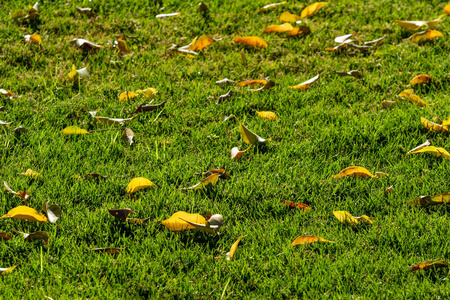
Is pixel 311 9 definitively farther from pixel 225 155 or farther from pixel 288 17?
pixel 225 155

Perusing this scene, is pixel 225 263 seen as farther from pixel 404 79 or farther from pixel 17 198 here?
pixel 404 79

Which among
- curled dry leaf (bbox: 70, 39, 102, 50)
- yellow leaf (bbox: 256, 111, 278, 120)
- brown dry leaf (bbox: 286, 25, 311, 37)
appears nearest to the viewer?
yellow leaf (bbox: 256, 111, 278, 120)

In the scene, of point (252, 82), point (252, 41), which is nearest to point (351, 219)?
point (252, 82)

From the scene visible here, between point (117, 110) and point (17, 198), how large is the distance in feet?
3.46

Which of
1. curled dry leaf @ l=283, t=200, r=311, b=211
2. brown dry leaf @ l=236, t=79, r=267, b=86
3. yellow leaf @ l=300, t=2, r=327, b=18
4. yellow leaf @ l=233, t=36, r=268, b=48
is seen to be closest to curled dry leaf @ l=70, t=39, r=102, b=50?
yellow leaf @ l=233, t=36, r=268, b=48

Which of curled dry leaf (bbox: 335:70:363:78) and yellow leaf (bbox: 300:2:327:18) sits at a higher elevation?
yellow leaf (bbox: 300:2:327:18)

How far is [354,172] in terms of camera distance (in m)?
3.04

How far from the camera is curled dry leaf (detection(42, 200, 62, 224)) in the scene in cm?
269

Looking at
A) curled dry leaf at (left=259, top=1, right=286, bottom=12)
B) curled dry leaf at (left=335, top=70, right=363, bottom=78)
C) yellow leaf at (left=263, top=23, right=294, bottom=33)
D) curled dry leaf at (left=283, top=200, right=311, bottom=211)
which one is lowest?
curled dry leaf at (left=283, top=200, right=311, bottom=211)

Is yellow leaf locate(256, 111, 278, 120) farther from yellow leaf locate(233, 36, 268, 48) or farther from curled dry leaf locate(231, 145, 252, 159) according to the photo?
yellow leaf locate(233, 36, 268, 48)

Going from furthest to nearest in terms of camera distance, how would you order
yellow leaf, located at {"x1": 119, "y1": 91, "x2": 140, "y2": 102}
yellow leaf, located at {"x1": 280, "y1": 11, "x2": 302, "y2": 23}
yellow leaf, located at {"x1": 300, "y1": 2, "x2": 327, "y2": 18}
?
yellow leaf, located at {"x1": 300, "y1": 2, "x2": 327, "y2": 18} → yellow leaf, located at {"x1": 280, "y1": 11, "x2": 302, "y2": 23} → yellow leaf, located at {"x1": 119, "y1": 91, "x2": 140, "y2": 102}

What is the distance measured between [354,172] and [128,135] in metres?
1.41

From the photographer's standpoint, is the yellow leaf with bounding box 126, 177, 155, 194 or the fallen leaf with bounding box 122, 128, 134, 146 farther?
the fallen leaf with bounding box 122, 128, 134, 146

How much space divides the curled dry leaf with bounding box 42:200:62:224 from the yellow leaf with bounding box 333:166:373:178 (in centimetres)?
152
